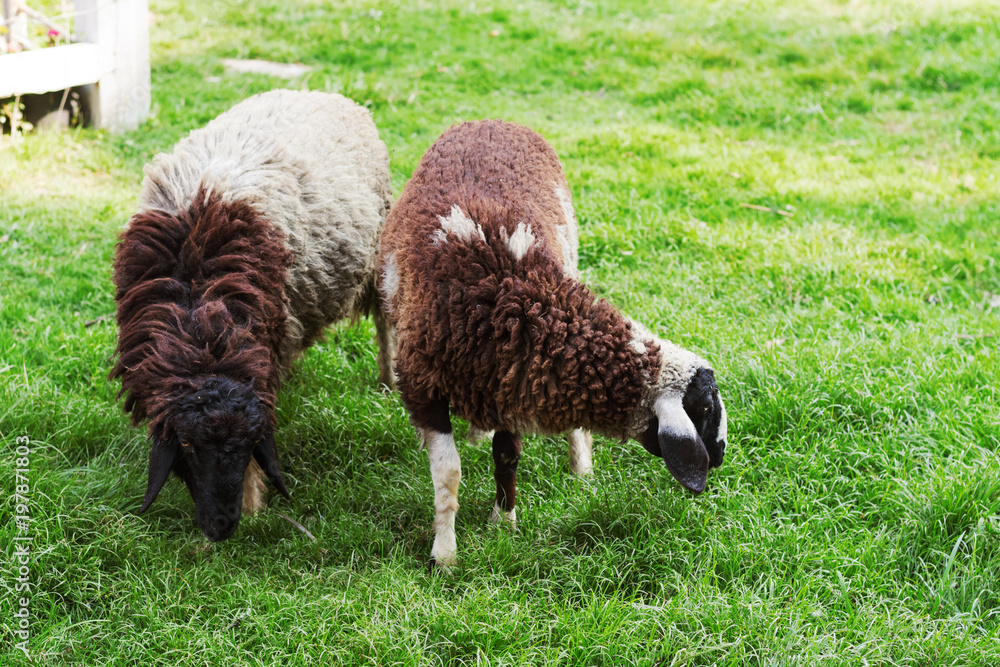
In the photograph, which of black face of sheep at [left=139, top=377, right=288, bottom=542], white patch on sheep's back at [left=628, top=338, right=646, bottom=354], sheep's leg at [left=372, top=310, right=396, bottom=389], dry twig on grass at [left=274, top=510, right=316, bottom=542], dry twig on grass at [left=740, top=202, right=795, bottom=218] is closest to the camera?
black face of sheep at [left=139, top=377, right=288, bottom=542]

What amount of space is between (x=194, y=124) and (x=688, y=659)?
20.7 ft

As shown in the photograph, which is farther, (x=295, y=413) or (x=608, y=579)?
(x=295, y=413)

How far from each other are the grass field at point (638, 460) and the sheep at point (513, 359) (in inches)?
16.1

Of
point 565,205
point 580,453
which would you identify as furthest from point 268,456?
point 565,205

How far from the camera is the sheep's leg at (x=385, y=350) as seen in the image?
459 cm

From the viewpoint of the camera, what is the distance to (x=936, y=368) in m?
4.20

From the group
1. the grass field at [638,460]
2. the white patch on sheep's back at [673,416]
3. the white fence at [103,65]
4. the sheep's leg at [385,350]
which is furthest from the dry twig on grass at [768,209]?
the white fence at [103,65]

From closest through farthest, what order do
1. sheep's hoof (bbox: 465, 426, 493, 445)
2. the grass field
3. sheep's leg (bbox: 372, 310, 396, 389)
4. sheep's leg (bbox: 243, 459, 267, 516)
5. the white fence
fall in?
the grass field < sheep's leg (bbox: 243, 459, 267, 516) < sheep's hoof (bbox: 465, 426, 493, 445) < sheep's leg (bbox: 372, 310, 396, 389) < the white fence

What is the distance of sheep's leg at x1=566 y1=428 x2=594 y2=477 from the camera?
3.80m

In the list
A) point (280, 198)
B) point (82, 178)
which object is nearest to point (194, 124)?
point (82, 178)

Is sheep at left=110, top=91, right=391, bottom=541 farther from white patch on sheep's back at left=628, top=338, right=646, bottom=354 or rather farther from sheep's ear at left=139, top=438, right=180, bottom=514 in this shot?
white patch on sheep's back at left=628, top=338, right=646, bottom=354

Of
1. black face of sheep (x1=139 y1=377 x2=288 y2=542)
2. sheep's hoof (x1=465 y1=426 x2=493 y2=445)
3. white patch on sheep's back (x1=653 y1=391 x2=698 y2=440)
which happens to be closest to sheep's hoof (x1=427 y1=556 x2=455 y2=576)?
sheep's hoof (x1=465 y1=426 x2=493 y2=445)

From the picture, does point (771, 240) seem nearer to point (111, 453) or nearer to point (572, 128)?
point (572, 128)

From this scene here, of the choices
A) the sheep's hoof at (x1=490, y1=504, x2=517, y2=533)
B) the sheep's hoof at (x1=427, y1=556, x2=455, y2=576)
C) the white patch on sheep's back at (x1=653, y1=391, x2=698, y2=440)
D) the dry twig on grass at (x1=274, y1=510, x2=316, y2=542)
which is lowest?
the dry twig on grass at (x1=274, y1=510, x2=316, y2=542)
